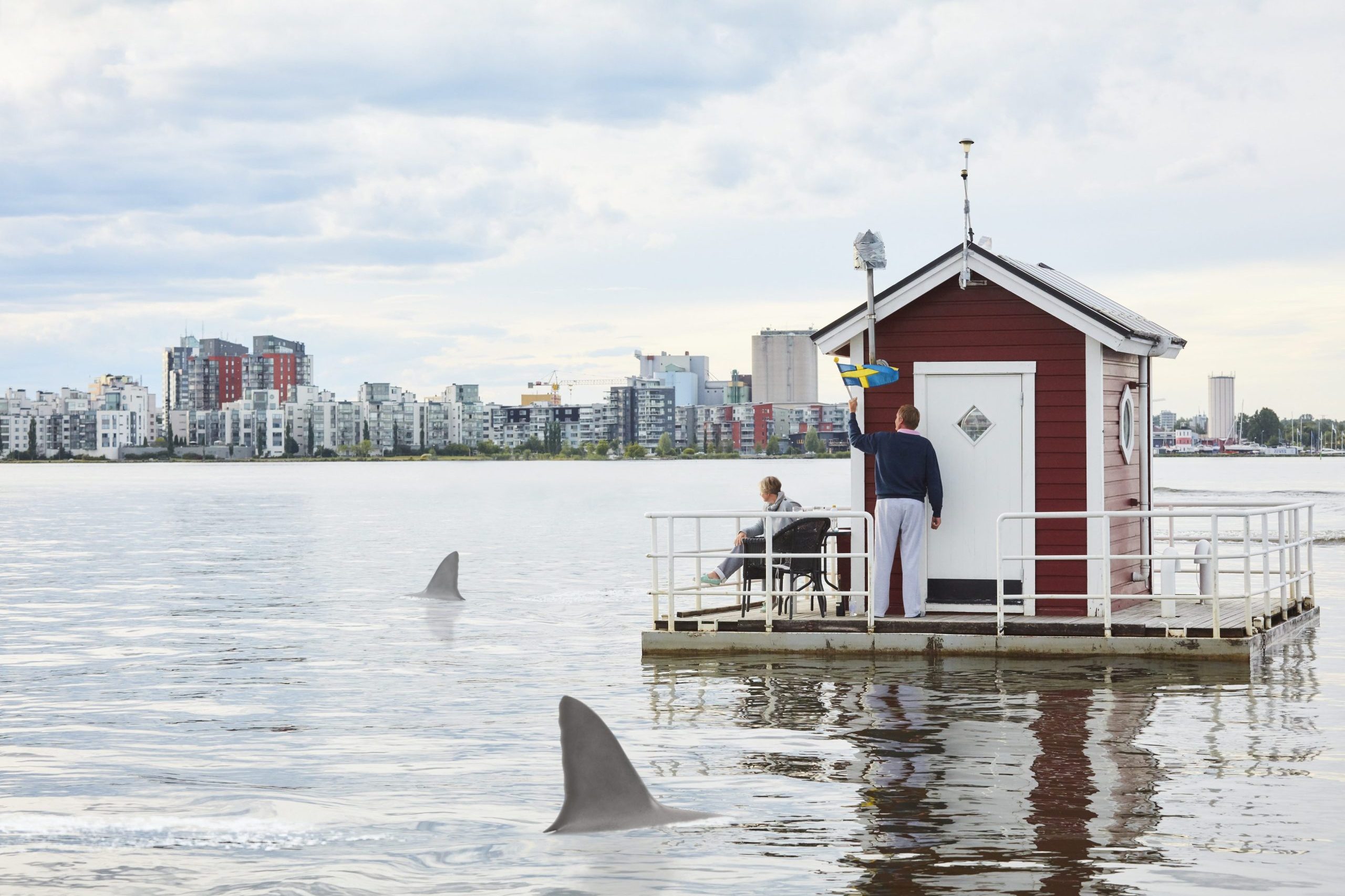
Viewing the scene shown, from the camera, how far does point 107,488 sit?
13288 cm

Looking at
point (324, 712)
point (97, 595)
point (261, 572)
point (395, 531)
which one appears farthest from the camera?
point (395, 531)

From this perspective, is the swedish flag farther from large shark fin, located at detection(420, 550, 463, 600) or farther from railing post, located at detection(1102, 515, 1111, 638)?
large shark fin, located at detection(420, 550, 463, 600)

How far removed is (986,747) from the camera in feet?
37.4

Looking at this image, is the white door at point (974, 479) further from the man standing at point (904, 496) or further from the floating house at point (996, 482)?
the man standing at point (904, 496)

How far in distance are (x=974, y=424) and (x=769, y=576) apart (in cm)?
266

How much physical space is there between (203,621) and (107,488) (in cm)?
11584

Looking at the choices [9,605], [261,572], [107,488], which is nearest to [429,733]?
[9,605]

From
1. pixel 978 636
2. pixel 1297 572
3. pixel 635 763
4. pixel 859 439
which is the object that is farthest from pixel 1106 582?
pixel 635 763

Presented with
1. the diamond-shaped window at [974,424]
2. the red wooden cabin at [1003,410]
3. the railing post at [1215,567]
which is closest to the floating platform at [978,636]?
the railing post at [1215,567]

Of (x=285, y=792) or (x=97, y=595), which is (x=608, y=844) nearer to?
(x=285, y=792)

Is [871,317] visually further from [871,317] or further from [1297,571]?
[1297,571]

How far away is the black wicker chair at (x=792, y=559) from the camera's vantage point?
1641 centimetres

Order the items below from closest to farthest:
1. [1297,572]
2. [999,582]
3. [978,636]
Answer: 1. [999,582]
2. [978,636]
3. [1297,572]

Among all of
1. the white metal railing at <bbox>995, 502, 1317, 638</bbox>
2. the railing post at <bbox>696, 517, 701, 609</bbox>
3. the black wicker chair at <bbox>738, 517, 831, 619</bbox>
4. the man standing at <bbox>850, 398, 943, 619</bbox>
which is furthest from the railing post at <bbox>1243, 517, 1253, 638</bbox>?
the railing post at <bbox>696, 517, 701, 609</bbox>
